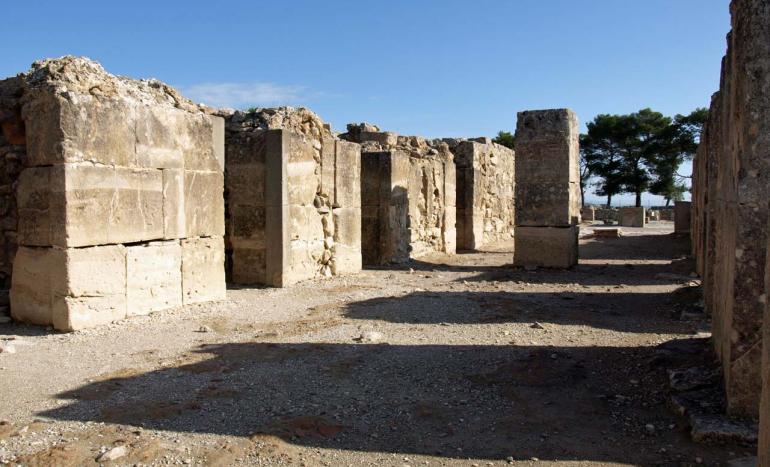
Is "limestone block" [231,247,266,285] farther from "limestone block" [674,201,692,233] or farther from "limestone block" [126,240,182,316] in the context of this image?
"limestone block" [674,201,692,233]

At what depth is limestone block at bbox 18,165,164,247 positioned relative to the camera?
6109 mm

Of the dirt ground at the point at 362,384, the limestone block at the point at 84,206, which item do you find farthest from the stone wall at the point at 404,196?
the limestone block at the point at 84,206

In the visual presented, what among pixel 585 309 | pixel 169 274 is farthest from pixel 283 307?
pixel 585 309

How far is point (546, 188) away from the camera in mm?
11898

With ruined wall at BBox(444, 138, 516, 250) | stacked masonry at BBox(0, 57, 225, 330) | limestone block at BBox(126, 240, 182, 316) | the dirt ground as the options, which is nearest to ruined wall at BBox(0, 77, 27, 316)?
stacked masonry at BBox(0, 57, 225, 330)

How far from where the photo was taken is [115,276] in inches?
259

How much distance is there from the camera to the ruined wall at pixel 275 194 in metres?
9.18

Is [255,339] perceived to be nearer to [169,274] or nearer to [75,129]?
[169,274]

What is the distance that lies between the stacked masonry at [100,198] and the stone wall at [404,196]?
17.6 ft

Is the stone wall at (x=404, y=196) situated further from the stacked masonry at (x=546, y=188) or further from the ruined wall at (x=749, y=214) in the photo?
the ruined wall at (x=749, y=214)

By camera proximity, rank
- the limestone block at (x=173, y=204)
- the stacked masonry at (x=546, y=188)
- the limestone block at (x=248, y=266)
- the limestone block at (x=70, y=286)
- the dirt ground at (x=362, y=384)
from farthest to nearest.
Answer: the stacked masonry at (x=546, y=188)
the limestone block at (x=248, y=266)
the limestone block at (x=173, y=204)
the limestone block at (x=70, y=286)
the dirt ground at (x=362, y=384)

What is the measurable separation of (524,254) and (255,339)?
7.29m

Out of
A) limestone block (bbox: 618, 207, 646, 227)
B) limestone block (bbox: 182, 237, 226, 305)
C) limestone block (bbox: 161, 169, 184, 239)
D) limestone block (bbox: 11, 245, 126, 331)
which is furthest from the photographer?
limestone block (bbox: 618, 207, 646, 227)

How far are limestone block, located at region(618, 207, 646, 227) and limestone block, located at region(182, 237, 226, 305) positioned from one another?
24.6m
